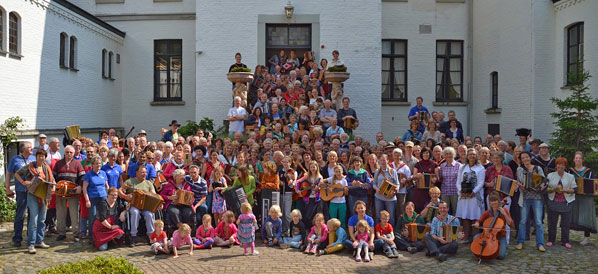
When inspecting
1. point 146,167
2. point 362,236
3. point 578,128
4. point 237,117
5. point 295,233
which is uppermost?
point 237,117

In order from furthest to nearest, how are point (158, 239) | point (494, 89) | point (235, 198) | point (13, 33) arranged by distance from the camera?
1. point (494, 89)
2. point (13, 33)
3. point (235, 198)
4. point (158, 239)

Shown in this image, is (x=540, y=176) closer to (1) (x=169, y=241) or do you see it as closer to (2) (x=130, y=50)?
(1) (x=169, y=241)

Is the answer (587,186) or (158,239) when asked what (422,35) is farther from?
(158,239)

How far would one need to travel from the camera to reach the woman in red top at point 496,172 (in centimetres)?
948

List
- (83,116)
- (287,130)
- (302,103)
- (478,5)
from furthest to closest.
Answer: (478,5) < (83,116) < (302,103) < (287,130)

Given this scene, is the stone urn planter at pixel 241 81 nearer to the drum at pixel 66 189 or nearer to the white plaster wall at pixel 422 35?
the drum at pixel 66 189

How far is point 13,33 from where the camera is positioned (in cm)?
1389

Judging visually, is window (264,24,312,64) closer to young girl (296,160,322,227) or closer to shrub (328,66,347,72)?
shrub (328,66,347,72)

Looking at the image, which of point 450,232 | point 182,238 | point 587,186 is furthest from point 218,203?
point 587,186

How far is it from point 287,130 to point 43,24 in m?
7.79

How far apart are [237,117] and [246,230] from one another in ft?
19.4

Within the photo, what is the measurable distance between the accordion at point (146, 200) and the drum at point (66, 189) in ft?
3.60

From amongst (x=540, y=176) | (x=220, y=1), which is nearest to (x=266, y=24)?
(x=220, y=1)

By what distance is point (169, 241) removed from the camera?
8.89 m
